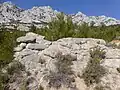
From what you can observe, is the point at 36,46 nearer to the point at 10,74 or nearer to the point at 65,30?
the point at 10,74

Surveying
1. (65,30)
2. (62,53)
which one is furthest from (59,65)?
(65,30)

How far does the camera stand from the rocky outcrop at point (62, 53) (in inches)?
413

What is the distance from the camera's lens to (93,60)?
11.3 metres

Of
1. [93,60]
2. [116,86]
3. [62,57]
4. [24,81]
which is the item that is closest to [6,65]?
[24,81]

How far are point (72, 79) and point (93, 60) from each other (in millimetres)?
1301

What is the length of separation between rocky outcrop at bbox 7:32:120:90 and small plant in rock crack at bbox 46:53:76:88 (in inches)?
4.2

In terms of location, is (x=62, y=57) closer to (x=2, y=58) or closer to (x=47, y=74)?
(x=47, y=74)

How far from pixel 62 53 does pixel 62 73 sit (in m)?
1.19

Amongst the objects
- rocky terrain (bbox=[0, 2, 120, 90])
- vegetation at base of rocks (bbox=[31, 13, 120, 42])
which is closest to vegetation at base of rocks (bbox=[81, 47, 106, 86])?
rocky terrain (bbox=[0, 2, 120, 90])

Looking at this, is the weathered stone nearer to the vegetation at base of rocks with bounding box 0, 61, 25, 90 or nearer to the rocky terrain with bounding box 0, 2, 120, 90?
the rocky terrain with bounding box 0, 2, 120, 90

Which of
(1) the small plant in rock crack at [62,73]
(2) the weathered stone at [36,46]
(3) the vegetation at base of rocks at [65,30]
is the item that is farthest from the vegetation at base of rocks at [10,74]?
(3) the vegetation at base of rocks at [65,30]

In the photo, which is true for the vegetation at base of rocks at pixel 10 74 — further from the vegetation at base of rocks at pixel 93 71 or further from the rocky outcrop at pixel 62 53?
the vegetation at base of rocks at pixel 93 71

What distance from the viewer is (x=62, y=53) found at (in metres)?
11.8

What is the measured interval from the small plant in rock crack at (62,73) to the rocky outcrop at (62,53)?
107 mm
